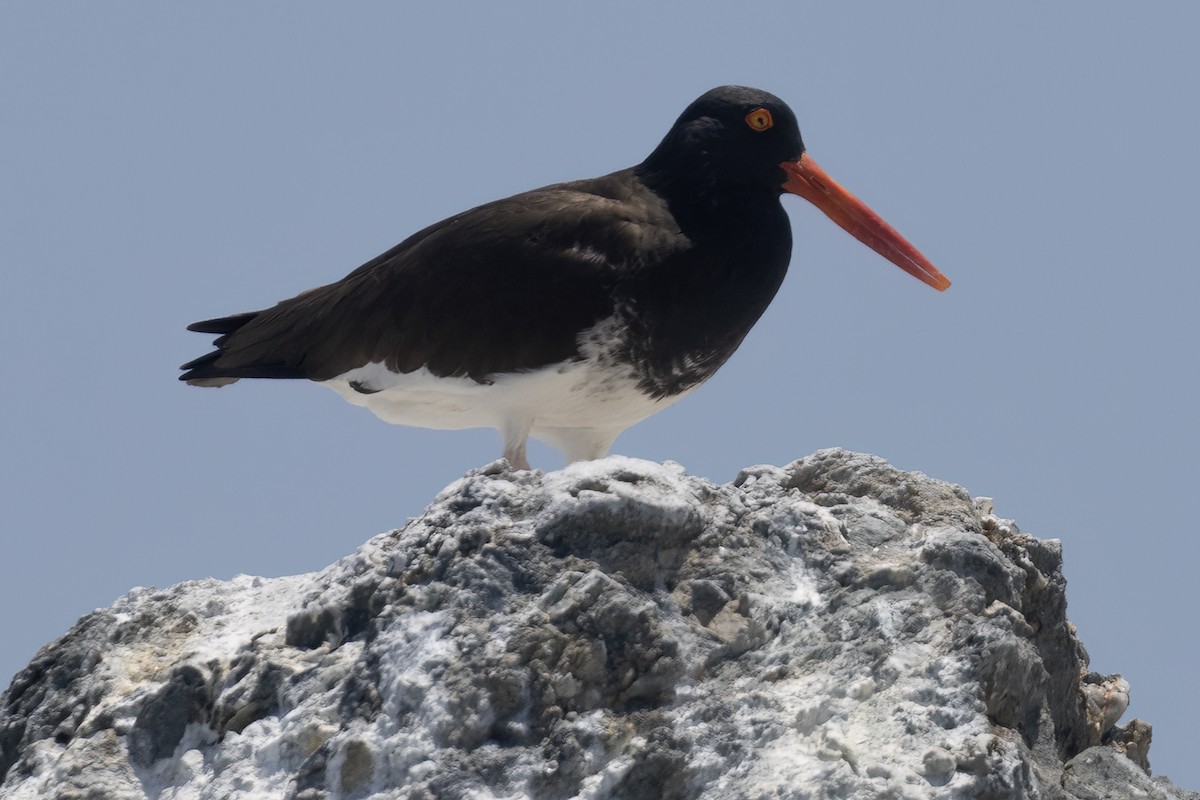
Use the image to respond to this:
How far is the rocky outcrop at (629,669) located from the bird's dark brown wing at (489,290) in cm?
179

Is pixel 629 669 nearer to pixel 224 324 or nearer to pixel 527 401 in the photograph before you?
pixel 527 401

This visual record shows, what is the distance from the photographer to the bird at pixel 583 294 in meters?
7.32

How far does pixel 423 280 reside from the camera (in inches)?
309

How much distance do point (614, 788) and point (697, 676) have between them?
470mm

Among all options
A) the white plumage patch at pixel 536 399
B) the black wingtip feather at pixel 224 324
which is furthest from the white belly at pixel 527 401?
the black wingtip feather at pixel 224 324

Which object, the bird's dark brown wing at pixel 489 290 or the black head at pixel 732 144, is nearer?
the bird's dark brown wing at pixel 489 290

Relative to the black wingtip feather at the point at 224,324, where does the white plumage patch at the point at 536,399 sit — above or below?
below

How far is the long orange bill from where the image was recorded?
8.29 meters

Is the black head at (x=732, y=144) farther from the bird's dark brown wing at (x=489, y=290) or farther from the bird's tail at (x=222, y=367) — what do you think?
the bird's tail at (x=222, y=367)

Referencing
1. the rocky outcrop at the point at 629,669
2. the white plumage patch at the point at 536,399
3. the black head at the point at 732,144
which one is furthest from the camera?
the black head at the point at 732,144

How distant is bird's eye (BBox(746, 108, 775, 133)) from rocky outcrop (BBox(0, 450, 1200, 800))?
2.76 metres

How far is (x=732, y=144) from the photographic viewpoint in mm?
8039

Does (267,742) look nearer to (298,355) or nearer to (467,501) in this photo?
(467,501)

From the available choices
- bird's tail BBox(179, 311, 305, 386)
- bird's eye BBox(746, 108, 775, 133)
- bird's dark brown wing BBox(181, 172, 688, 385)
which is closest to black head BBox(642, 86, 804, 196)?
bird's eye BBox(746, 108, 775, 133)
